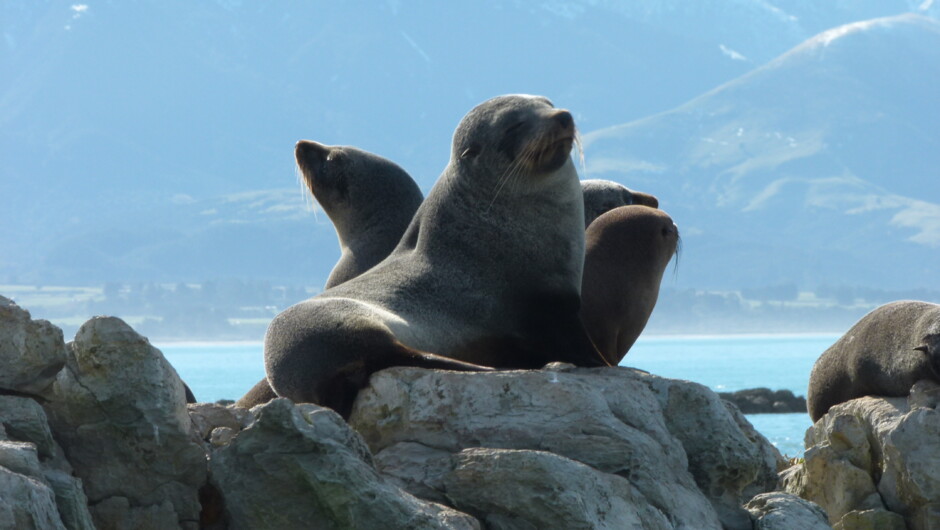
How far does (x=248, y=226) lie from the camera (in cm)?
19575

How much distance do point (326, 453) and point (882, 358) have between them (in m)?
5.04

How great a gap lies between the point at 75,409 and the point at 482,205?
99.9 inches

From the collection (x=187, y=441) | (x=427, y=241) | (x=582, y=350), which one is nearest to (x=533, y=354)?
(x=582, y=350)

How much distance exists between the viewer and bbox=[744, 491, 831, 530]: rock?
181 inches

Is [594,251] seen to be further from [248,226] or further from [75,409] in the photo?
[248,226]

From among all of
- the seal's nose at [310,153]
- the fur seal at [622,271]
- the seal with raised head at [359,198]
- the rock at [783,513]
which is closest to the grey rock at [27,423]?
the rock at [783,513]

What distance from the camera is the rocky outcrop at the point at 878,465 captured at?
6465 millimetres

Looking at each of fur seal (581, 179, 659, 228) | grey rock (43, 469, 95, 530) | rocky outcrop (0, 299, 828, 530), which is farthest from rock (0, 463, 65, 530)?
fur seal (581, 179, 659, 228)

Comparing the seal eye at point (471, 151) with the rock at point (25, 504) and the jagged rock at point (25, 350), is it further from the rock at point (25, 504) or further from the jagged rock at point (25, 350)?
the rock at point (25, 504)

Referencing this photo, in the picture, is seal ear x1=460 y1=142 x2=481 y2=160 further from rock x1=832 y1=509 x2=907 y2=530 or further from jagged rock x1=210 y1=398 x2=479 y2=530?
rock x1=832 y1=509 x2=907 y2=530

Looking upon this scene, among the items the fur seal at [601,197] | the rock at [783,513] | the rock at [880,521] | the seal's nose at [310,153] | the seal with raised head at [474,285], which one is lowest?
the rock at [880,521]

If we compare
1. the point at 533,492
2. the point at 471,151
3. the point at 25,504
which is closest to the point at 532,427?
the point at 533,492

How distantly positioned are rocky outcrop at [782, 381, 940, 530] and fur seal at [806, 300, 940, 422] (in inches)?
8.5

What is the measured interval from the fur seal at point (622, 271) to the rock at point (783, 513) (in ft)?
5.84
